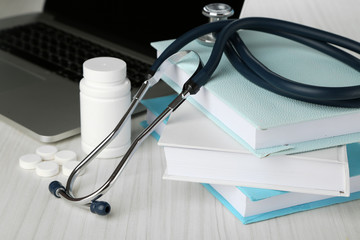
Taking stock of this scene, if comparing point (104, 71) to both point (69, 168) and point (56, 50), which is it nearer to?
point (69, 168)

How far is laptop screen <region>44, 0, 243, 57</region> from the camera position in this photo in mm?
985

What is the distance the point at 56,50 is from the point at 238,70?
17.6 inches

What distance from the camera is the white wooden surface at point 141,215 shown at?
2.00 ft

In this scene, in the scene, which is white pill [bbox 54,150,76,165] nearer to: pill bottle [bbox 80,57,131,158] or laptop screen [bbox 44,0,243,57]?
pill bottle [bbox 80,57,131,158]

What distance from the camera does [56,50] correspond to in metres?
1.01

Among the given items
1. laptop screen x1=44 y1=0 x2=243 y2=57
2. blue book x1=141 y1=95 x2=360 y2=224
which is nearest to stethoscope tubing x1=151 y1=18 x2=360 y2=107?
blue book x1=141 y1=95 x2=360 y2=224

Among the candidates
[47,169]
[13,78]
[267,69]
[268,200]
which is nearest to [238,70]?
[267,69]

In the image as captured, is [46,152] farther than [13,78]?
No

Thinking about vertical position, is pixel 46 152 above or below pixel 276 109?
below

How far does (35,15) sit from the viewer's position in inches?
46.2

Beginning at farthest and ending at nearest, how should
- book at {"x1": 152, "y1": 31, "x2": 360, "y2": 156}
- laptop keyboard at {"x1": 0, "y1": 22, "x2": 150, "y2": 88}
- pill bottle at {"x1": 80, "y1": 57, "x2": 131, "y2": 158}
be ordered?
laptop keyboard at {"x1": 0, "y1": 22, "x2": 150, "y2": 88}, pill bottle at {"x1": 80, "y1": 57, "x2": 131, "y2": 158}, book at {"x1": 152, "y1": 31, "x2": 360, "y2": 156}

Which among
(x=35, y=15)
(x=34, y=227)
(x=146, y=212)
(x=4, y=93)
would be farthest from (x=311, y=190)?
(x=35, y=15)

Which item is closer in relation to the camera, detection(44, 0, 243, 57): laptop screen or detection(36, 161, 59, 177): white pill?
detection(36, 161, 59, 177): white pill

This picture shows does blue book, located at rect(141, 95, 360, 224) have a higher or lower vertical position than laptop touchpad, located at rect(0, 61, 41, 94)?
higher
